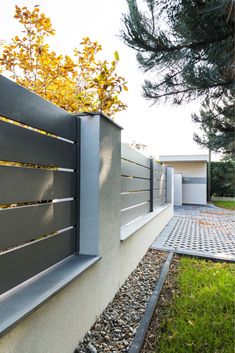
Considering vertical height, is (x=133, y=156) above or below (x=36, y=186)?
above

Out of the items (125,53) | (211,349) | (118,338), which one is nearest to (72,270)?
(118,338)

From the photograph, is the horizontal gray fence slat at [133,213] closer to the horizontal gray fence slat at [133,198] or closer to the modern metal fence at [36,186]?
the horizontal gray fence slat at [133,198]

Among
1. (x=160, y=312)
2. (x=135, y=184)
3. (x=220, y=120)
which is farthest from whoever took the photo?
(x=135, y=184)

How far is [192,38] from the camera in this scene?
2.38 meters

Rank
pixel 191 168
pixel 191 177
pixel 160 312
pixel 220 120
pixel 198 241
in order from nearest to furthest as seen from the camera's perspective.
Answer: pixel 160 312 → pixel 220 120 → pixel 198 241 → pixel 191 177 → pixel 191 168

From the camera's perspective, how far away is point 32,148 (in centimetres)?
183

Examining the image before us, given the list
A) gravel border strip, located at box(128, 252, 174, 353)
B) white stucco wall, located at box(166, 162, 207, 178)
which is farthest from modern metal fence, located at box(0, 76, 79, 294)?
white stucco wall, located at box(166, 162, 207, 178)

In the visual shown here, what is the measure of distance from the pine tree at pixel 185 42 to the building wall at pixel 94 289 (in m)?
0.86

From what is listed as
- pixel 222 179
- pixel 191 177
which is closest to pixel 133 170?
pixel 191 177

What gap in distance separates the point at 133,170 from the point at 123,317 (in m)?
2.55

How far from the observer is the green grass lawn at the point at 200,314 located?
2238 millimetres

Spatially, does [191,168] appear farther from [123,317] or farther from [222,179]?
[123,317]

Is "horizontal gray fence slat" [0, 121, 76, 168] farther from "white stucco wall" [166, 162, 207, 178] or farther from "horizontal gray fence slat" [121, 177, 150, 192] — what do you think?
"white stucco wall" [166, 162, 207, 178]

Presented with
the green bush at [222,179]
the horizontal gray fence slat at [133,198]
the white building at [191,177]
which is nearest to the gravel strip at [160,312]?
the horizontal gray fence slat at [133,198]
